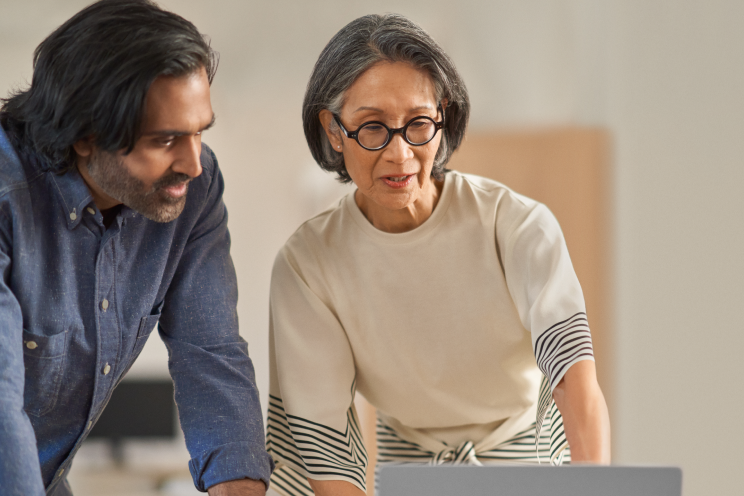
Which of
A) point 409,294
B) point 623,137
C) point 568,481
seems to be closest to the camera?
point 568,481

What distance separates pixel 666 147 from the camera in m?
2.94

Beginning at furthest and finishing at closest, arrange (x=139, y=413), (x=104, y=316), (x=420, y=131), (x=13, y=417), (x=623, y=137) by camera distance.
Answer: (x=139, y=413) → (x=623, y=137) → (x=420, y=131) → (x=104, y=316) → (x=13, y=417)

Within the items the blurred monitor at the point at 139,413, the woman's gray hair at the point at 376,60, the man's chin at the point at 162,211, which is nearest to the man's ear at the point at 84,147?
the man's chin at the point at 162,211

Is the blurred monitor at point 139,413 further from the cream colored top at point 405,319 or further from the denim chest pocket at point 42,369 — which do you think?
the denim chest pocket at point 42,369

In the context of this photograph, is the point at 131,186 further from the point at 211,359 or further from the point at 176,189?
the point at 211,359

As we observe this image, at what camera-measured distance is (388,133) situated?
48.9 inches

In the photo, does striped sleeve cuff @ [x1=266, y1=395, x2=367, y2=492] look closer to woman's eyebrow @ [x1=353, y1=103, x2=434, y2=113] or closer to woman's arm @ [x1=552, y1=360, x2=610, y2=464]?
woman's arm @ [x1=552, y1=360, x2=610, y2=464]

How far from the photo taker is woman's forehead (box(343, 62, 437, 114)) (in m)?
1.23

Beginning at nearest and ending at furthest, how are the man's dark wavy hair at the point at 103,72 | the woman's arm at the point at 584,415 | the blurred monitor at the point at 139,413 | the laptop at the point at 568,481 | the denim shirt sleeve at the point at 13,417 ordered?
the laptop at the point at 568,481 < the denim shirt sleeve at the point at 13,417 < the man's dark wavy hair at the point at 103,72 < the woman's arm at the point at 584,415 < the blurred monitor at the point at 139,413

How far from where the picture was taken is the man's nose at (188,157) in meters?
1.09

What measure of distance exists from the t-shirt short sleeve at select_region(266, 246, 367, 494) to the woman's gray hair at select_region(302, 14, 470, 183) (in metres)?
0.29

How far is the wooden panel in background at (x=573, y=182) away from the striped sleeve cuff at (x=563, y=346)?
1.64 meters

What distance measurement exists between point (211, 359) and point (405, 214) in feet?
1.40

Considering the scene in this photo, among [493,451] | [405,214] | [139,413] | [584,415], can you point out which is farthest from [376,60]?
[139,413]
